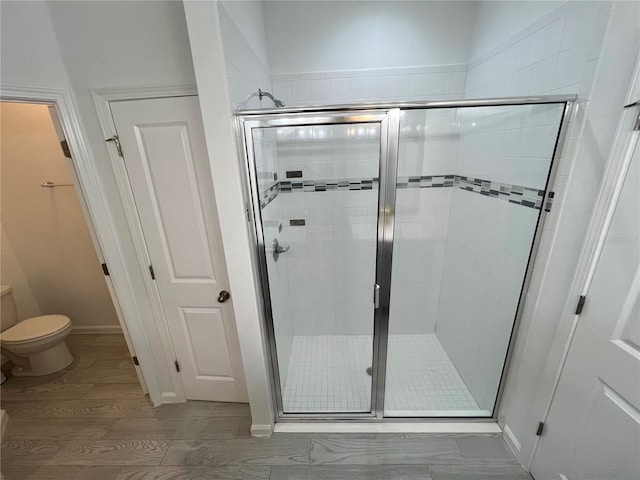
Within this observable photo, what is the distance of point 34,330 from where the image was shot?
191 centimetres

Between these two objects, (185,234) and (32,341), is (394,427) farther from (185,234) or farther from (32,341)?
(32,341)

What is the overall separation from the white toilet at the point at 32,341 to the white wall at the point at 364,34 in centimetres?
270

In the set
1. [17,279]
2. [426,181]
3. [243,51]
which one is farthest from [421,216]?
[17,279]

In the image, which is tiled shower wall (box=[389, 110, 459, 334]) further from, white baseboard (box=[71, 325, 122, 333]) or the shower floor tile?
white baseboard (box=[71, 325, 122, 333])

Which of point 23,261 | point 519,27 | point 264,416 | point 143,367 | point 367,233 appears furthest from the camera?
point 23,261

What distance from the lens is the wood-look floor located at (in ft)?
4.35

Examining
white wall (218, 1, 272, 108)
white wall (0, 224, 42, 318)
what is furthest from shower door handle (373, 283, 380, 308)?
white wall (0, 224, 42, 318)

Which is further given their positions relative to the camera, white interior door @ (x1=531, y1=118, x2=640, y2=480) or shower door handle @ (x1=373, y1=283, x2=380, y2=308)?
shower door handle @ (x1=373, y1=283, x2=380, y2=308)

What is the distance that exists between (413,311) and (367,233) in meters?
0.88

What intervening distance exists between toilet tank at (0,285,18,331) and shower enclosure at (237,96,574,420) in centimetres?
222

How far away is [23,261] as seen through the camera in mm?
2184

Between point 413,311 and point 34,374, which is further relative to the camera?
point 413,311

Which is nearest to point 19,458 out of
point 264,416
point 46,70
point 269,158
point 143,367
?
point 143,367

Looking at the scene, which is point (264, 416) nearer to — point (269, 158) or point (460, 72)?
point (269, 158)
